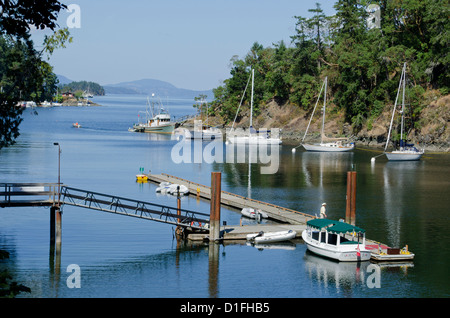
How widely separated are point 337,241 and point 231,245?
842 cm

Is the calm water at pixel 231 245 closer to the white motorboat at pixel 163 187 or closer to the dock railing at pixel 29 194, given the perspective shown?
the white motorboat at pixel 163 187

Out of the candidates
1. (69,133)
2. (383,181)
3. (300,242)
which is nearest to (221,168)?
(383,181)

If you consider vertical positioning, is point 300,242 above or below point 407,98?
below

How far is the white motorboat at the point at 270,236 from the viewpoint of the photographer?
52.9 metres

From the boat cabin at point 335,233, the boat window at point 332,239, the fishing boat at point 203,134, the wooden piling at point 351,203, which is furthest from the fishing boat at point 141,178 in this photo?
the fishing boat at point 203,134

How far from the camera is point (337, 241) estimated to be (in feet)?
160

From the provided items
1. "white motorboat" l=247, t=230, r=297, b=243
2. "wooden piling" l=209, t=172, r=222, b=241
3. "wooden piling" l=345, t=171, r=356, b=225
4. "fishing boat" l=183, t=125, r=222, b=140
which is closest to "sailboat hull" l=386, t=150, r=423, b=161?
"fishing boat" l=183, t=125, r=222, b=140

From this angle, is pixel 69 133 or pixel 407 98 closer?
pixel 407 98

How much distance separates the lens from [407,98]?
13250 cm

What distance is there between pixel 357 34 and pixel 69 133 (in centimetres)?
8048

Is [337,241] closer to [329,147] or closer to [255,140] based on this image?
[329,147]

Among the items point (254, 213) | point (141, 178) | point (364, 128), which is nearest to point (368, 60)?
point (364, 128)
